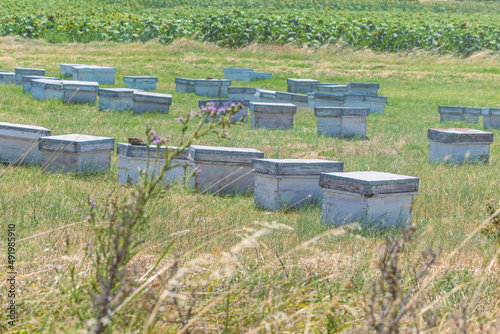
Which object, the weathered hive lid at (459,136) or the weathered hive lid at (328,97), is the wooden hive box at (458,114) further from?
the weathered hive lid at (459,136)

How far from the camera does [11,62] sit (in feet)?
73.1

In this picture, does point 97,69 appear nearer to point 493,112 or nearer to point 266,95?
point 266,95

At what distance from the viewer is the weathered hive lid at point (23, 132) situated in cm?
748

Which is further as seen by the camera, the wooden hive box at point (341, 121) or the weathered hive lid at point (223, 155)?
the wooden hive box at point (341, 121)

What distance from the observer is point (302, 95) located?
15.1 meters

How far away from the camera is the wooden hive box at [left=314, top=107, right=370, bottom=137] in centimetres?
1152

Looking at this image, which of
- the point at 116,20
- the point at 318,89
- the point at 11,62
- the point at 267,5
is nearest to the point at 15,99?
the point at 318,89

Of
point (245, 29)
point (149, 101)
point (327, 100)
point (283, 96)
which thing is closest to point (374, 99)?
point (327, 100)

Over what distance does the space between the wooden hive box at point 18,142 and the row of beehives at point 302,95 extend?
7.89 m

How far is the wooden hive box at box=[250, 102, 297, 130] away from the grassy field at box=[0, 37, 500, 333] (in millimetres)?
307

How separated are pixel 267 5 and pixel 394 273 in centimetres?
4774

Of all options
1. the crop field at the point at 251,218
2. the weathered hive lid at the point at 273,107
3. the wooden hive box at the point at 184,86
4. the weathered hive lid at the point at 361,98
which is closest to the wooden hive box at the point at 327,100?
the crop field at the point at 251,218

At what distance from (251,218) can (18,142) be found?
3760 millimetres

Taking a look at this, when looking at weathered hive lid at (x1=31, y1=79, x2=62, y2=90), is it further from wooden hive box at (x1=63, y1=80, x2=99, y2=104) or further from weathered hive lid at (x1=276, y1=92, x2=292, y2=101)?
weathered hive lid at (x1=276, y1=92, x2=292, y2=101)
